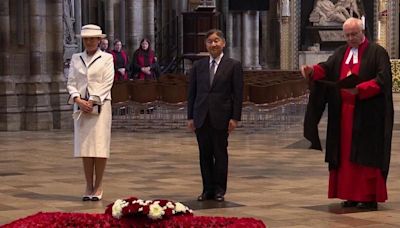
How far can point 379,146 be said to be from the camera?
9164mm

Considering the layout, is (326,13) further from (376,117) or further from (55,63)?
(376,117)

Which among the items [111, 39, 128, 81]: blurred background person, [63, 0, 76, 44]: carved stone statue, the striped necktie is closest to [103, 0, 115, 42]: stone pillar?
[63, 0, 76, 44]: carved stone statue

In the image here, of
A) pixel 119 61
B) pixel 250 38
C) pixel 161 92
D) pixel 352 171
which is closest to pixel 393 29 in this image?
pixel 250 38

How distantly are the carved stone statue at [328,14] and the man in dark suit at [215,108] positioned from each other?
107ft

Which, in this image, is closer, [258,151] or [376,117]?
[376,117]

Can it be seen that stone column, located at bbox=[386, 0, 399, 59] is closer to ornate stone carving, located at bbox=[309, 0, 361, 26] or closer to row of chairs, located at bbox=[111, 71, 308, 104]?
ornate stone carving, located at bbox=[309, 0, 361, 26]

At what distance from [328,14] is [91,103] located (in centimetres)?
3305

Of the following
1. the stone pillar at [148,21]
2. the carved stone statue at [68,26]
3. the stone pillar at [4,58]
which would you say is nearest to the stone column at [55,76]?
the stone pillar at [4,58]

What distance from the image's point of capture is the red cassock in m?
9.14

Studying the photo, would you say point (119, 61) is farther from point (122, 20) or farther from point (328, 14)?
point (328, 14)

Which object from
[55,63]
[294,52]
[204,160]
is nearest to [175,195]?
[204,160]

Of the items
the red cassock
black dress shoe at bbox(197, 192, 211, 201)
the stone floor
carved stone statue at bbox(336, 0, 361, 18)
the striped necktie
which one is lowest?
the stone floor

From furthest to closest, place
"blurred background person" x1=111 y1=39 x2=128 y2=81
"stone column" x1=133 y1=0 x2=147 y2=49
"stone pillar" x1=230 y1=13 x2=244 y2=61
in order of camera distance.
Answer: "stone pillar" x1=230 y1=13 x2=244 y2=61 < "stone column" x1=133 y1=0 x2=147 y2=49 < "blurred background person" x1=111 y1=39 x2=128 y2=81

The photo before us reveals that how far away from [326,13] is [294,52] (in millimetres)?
2077
